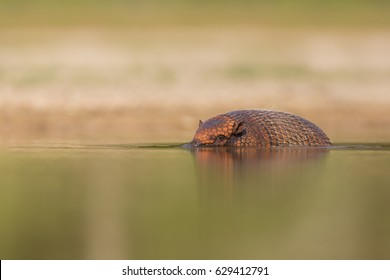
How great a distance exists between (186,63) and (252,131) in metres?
19.5

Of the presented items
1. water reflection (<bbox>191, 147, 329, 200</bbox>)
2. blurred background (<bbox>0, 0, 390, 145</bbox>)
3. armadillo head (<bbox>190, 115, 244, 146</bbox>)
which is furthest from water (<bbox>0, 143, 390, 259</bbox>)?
blurred background (<bbox>0, 0, 390, 145</bbox>)

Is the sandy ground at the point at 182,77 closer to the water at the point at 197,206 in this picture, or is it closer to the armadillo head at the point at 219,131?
the armadillo head at the point at 219,131

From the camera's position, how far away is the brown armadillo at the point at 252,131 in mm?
17453

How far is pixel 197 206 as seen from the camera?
10.6 m

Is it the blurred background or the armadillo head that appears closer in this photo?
the armadillo head

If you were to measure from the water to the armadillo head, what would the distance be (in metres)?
0.74

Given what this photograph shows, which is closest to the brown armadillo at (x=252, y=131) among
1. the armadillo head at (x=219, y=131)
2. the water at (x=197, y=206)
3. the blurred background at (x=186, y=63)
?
the armadillo head at (x=219, y=131)

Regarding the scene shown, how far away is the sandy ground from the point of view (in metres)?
31.3

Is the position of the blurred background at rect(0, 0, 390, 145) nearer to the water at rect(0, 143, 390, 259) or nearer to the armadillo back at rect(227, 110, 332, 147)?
the armadillo back at rect(227, 110, 332, 147)

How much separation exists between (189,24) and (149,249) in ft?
110

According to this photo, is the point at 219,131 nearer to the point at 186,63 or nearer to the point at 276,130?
the point at 276,130

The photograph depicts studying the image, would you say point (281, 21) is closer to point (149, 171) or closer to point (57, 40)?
point (57, 40)

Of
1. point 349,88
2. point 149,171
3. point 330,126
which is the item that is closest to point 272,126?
point 149,171

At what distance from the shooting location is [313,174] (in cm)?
1352
